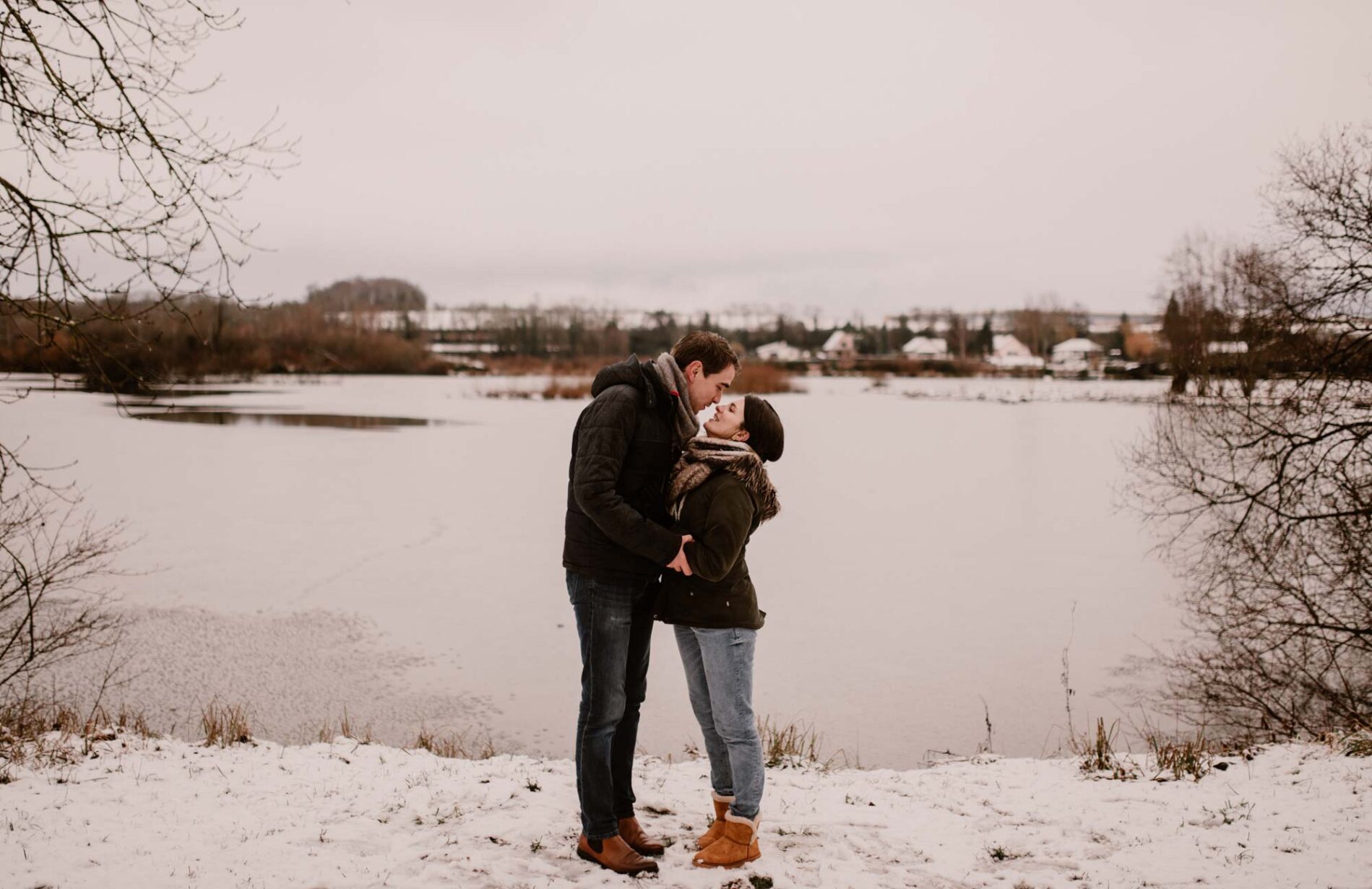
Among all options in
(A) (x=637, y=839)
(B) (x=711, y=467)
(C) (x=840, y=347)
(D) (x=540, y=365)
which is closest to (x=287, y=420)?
(A) (x=637, y=839)

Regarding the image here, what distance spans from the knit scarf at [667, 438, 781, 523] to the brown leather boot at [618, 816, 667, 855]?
113 centimetres

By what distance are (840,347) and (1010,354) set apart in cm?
1807

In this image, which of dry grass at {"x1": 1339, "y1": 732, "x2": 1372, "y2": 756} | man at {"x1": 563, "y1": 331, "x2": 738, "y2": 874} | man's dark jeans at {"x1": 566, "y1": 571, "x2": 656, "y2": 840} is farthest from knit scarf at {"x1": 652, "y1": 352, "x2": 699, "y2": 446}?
dry grass at {"x1": 1339, "y1": 732, "x2": 1372, "y2": 756}

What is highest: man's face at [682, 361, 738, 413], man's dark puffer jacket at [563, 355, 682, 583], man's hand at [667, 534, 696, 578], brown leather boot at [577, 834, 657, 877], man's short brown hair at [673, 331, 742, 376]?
man's short brown hair at [673, 331, 742, 376]

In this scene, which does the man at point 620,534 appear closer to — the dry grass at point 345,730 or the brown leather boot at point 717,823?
the brown leather boot at point 717,823

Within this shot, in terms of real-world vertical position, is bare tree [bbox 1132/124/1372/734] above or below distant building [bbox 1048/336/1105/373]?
below

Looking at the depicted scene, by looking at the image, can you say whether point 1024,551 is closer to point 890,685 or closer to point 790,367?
point 890,685

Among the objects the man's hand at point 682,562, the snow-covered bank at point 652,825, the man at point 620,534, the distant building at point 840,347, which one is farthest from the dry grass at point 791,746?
the distant building at point 840,347

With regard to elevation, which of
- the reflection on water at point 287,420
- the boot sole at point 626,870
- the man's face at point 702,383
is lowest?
the boot sole at point 626,870

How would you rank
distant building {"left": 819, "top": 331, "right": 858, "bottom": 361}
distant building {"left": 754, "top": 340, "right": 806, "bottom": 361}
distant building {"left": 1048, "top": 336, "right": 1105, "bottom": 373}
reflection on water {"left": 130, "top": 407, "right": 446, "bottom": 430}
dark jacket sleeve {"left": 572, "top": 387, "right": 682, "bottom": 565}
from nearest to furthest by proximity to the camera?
dark jacket sleeve {"left": 572, "top": 387, "right": 682, "bottom": 565}
reflection on water {"left": 130, "top": 407, "right": 446, "bottom": 430}
distant building {"left": 819, "top": 331, "right": 858, "bottom": 361}
distant building {"left": 1048, "top": 336, "right": 1105, "bottom": 373}
distant building {"left": 754, "top": 340, "right": 806, "bottom": 361}

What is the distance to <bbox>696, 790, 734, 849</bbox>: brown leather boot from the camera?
3262mm

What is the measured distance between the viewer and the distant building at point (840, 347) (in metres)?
84.8

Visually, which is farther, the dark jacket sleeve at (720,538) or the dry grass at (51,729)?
the dry grass at (51,729)

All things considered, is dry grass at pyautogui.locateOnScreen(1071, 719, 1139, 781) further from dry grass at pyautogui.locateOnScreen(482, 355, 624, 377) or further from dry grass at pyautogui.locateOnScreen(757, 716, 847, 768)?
dry grass at pyautogui.locateOnScreen(482, 355, 624, 377)
